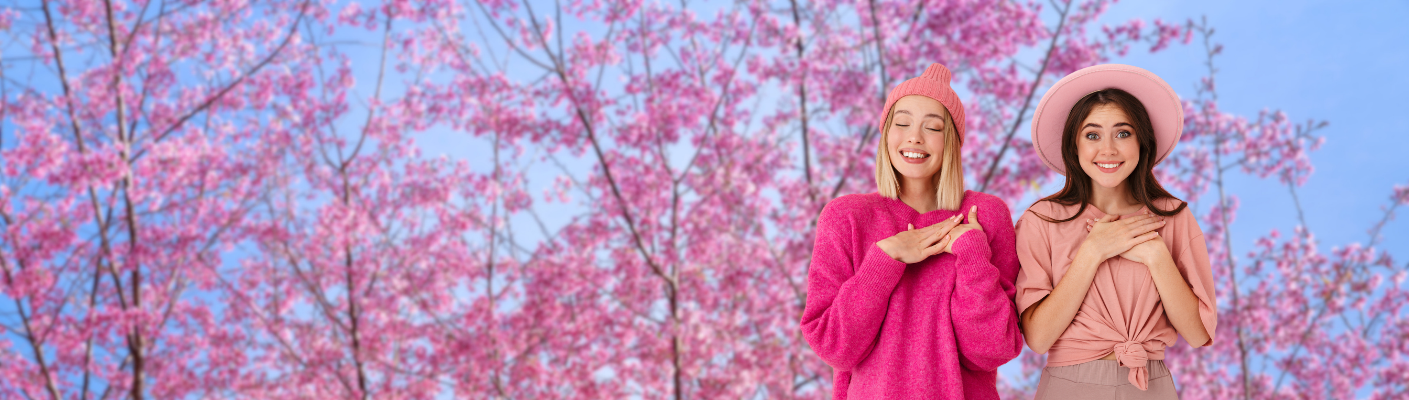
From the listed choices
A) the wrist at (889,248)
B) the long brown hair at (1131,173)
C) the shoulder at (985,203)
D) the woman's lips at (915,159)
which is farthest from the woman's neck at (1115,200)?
the wrist at (889,248)

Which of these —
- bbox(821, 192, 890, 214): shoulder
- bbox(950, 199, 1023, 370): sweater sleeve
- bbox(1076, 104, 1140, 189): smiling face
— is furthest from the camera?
bbox(821, 192, 890, 214): shoulder

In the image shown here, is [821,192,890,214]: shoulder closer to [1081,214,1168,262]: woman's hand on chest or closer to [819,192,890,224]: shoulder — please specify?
[819,192,890,224]: shoulder

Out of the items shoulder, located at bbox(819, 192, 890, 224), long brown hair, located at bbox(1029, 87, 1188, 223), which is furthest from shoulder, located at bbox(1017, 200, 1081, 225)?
shoulder, located at bbox(819, 192, 890, 224)

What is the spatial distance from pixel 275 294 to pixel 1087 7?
6820 millimetres

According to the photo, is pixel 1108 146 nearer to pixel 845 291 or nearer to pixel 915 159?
pixel 915 159

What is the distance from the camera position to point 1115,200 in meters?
2.09

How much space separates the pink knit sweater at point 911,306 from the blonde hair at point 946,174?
3 centimetres

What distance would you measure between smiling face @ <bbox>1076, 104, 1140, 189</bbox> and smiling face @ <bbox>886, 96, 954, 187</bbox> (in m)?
0.32

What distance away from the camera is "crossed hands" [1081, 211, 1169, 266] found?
1.90m

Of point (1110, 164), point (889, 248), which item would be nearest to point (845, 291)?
point (889, 248)

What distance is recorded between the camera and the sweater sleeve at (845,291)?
6.33 ft

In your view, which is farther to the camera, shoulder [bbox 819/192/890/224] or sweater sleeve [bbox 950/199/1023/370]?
shoulder [bbox 819/192/890/224]

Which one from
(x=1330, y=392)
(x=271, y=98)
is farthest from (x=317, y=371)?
(x=1330, y=392)

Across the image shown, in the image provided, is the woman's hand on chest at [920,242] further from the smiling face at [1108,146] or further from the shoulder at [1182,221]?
the shoulder at [1182,221]
